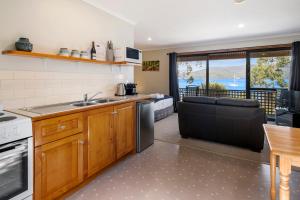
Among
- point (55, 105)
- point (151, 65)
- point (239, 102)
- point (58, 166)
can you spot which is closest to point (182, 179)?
point (58, 166)

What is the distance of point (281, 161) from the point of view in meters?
1.16

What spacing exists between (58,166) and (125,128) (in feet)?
3.64

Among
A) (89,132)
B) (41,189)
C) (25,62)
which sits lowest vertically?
(41,189)

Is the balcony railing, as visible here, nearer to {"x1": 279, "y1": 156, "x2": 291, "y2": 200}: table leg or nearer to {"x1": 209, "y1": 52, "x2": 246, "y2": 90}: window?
{"x1": 209, "y1": 52, "x2": 246, "y2": 90}: window

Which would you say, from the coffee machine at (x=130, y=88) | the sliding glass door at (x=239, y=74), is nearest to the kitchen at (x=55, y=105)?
the coffee machine at (x=130, y=88)

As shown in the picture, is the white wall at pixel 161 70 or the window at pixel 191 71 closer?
the white wall at pixel 161 70

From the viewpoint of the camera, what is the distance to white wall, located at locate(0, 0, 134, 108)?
1885 millimetres

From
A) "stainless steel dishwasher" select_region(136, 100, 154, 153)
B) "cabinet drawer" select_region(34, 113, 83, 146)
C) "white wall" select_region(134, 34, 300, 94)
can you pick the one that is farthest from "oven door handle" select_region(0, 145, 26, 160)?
"white wall" select_region(134, 34, 300, 94)

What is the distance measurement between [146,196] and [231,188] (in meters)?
0.96

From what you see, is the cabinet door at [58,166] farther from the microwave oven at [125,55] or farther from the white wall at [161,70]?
the white wall at [161,70]

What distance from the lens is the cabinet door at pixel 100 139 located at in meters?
2.09

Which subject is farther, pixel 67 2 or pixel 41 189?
pixel 67 2

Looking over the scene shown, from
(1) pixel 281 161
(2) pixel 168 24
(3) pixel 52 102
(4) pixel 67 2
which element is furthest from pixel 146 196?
(2) pixel 168 24

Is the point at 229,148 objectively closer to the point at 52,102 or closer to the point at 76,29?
the point at 52,102
